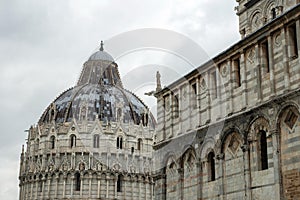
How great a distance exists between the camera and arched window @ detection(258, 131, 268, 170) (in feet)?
72.9

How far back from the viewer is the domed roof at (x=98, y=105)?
263 ft

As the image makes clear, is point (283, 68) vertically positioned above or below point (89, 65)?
below

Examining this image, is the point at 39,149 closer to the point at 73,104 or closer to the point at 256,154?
the point at 73,104

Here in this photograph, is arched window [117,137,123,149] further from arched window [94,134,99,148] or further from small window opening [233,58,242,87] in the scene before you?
small window opening [233,58,242,87]

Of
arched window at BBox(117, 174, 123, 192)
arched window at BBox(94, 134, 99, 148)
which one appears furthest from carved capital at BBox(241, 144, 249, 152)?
arched window at BBox(117, 174, 123, 192)

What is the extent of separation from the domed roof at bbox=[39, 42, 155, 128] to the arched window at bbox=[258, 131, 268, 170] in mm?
57791

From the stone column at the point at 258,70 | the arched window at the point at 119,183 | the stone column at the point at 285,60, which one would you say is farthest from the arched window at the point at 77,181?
the stone column at the point at 285,60

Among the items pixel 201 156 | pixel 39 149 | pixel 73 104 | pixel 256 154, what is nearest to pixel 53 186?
pixel 39 149

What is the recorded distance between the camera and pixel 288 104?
20672mm

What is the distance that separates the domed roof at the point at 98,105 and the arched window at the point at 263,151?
57.8m

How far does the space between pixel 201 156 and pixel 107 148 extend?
1986 inches

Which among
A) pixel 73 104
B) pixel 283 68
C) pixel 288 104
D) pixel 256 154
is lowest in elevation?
pixel 256 154

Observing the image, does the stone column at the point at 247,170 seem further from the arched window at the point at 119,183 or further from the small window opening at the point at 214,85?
the arched window at the point at 119,183

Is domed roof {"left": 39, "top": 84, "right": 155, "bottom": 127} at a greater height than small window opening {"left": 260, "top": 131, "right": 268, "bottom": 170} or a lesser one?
greater
